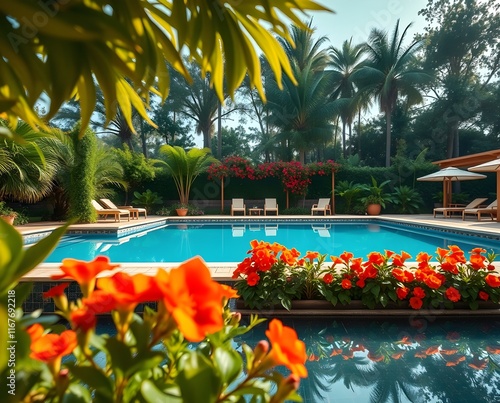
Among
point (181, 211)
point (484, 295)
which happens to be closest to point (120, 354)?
point (484, 295)

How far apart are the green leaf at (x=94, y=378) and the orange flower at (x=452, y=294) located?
134 inches

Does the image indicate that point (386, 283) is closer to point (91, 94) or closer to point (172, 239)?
point (91, 94)

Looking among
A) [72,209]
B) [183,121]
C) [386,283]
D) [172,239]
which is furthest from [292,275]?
[183,121]

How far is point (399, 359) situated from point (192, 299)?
2.57 metres

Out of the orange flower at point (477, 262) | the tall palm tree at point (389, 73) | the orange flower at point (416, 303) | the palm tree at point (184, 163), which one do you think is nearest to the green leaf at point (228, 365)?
the orange flower at point (416, 303)

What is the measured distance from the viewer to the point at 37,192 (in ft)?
31.6

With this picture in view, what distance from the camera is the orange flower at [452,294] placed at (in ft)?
10.2

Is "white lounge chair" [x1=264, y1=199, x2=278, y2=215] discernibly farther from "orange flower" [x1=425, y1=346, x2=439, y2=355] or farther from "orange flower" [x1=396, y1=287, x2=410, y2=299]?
"orange flower" [x1=425, y1=346, x2=439, y2=355]

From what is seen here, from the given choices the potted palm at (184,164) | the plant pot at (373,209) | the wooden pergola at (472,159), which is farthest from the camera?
the potted palm at (184,164)

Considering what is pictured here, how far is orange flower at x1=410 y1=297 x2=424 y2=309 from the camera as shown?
3.11m

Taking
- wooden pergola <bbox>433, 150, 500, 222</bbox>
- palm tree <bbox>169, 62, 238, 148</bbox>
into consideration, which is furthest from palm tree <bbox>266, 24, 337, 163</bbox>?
palm tree <bbox>169, 62, 238, 148</bbox>

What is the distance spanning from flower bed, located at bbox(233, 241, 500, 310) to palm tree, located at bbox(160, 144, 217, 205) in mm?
12719

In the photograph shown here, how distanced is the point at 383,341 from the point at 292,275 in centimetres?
94

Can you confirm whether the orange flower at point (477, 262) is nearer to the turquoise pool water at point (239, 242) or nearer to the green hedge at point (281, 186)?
the turquoise pool water at point (239, 242)
